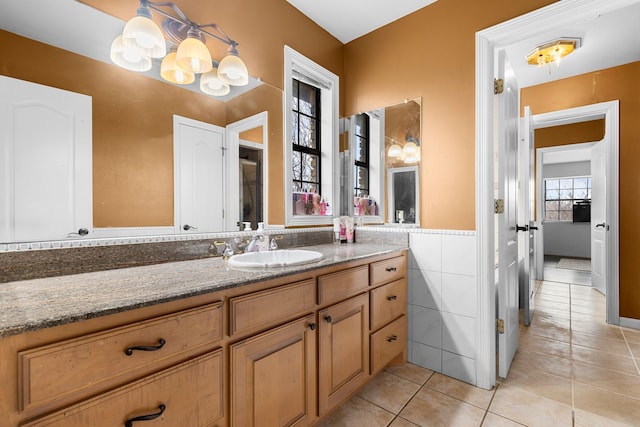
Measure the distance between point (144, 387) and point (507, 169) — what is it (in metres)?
2.20

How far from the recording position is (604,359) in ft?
7.01

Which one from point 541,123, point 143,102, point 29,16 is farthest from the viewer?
point 541,123

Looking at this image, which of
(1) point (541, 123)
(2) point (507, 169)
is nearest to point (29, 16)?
(2) point (507, 169)

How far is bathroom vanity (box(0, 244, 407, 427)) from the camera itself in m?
0.67

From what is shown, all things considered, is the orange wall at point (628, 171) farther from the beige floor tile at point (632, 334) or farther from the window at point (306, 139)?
the window at point (306, 139)

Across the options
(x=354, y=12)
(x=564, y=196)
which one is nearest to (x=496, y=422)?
(x=354, y=12)

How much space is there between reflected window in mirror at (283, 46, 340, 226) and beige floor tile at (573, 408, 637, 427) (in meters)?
Result: 1.84

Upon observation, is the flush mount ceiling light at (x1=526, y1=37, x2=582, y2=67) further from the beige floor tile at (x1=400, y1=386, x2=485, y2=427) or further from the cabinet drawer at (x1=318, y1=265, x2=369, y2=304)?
the beige floor tile at (x1=400, y1=386, x2=485, y2=427)

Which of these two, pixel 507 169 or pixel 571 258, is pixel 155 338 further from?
pixel 571 258

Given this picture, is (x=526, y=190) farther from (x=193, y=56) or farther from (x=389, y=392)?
(x=193, y=56)

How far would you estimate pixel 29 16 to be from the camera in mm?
1110

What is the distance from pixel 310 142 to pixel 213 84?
0.89 metres

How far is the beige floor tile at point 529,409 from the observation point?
59.6 inches

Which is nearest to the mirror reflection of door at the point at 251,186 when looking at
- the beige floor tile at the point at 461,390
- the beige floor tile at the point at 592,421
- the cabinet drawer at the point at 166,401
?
the cabinet drawer at the point at 166,401
